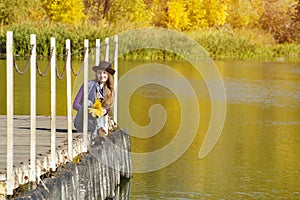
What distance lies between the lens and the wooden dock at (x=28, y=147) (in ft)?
30.0

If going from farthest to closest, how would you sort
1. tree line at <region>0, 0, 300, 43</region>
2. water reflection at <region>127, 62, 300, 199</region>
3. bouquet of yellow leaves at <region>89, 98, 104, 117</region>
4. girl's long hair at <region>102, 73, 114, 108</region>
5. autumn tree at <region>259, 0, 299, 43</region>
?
autumn tree at <region>259, 0, 299, 43</region> < tree line at <region>0, 0, 300, 43</region> < water reflection at <region>127, 62, 300, 199</region> < girl's long hair at <region>102, 73, 114, 108</region> < bouquet of yellow leaves at <region>89, 98, 104, 117</region>

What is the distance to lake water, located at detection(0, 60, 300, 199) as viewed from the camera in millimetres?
14352

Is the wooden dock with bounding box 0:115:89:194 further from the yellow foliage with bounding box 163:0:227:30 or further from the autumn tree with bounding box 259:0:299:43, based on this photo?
the autumn tree with bounding box 259:0:299:43

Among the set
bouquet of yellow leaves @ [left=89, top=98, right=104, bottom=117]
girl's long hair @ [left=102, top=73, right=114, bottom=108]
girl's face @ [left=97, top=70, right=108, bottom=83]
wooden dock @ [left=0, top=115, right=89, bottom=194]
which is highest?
girl's face @ [left=97, top=70, right=108, bottom=83]

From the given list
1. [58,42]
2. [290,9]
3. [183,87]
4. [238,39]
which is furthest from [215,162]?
[290,9]

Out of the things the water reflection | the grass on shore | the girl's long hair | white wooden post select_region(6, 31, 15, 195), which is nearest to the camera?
white wooden post select_region(6, 31, 15, 195)

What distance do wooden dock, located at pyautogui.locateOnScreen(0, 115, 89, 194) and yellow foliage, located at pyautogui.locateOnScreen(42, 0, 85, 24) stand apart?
40.9 meters

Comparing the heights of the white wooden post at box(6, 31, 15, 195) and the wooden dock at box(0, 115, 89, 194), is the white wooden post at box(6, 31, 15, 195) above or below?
above

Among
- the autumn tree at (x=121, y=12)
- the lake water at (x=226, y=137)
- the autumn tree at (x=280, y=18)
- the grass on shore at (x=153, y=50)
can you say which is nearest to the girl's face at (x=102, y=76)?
the lake water at (x=226, y=137)

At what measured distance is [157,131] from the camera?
20266 mm

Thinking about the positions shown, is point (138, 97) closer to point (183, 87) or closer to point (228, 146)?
point (183, 87)

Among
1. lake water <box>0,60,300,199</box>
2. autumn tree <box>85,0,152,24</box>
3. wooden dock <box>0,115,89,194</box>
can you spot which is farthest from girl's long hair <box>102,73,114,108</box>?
autumn tree <box>85,0,152,24</box>

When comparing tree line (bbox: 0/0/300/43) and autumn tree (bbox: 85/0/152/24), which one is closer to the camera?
tree line (bbox: 0/0/300/43)

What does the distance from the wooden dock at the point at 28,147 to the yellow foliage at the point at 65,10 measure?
40.9 m
